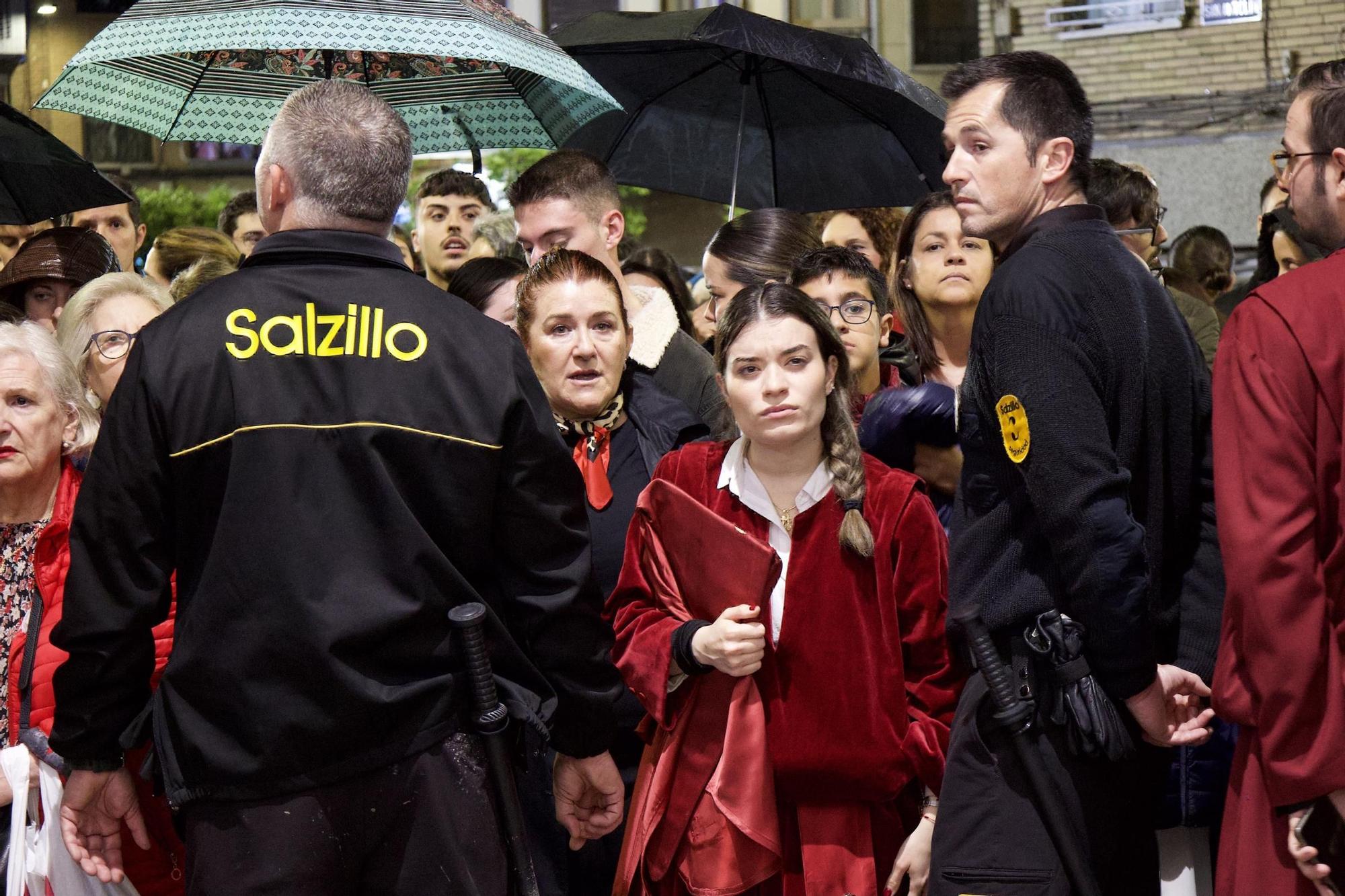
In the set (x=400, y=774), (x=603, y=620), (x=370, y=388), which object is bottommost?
(x=400, y=774)

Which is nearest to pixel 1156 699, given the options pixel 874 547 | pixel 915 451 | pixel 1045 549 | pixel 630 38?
pixel 1045 549

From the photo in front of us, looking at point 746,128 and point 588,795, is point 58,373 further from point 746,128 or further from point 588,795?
point 746,128

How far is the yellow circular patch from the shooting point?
3.20m

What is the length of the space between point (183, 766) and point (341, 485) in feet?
2.11

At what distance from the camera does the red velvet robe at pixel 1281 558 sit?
111 inches

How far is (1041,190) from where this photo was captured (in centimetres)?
349

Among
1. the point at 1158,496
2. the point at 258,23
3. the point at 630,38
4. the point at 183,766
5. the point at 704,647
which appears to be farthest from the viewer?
the point at 630,38

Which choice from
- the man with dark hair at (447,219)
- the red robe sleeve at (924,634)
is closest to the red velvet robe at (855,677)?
the red robe sleeve at (924,634)

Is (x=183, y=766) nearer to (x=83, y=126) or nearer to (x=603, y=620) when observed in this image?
(x=603, y=620)

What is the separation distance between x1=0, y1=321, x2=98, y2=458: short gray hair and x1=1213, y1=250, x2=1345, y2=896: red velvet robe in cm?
295

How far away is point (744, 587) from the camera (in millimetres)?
3709

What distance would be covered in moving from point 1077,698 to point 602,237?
2.80 metres

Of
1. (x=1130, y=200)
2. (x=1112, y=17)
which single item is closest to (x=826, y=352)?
(x=1130, y=200)

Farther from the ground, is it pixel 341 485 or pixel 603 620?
pixel 341 485
